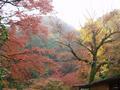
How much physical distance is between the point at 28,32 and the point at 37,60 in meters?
1.62

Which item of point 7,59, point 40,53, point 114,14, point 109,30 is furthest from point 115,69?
point 7,59

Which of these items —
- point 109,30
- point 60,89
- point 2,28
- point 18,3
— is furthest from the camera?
point 60,89

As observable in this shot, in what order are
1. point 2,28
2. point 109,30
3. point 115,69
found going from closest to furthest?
point 2,28
point 115,69
point 109,30

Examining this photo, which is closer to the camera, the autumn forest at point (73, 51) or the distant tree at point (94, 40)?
the autumn forest at point (73, 51)

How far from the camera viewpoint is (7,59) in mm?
14852

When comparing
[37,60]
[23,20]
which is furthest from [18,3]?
[37,60]

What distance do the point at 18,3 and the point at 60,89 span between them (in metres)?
19.9

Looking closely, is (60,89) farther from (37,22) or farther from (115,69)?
(37,22)

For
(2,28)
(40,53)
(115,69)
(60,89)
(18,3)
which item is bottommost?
(60,89)

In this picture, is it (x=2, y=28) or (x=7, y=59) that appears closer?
(x=2, y=28)

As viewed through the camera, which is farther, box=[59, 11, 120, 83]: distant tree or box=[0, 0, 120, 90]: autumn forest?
box=[59, 11, 120, 83]: distant tree

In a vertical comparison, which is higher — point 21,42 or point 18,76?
point 21,42

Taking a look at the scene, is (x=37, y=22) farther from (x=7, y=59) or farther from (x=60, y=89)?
(x=60, y=89)

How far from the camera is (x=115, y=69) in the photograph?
27891 millimetres
